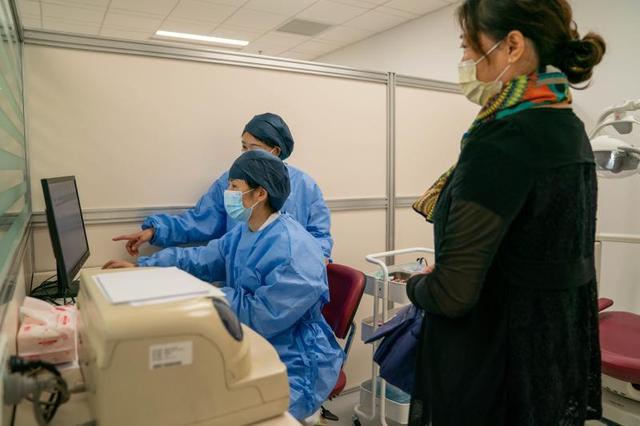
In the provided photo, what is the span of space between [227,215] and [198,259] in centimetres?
30

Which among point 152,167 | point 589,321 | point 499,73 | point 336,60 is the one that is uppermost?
point 336,60

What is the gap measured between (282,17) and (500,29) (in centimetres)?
427

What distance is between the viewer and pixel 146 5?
4.45m

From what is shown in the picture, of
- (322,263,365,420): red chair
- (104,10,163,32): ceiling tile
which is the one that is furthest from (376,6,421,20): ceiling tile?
(322,263,365,420): red chair

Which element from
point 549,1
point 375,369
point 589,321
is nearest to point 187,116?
point 375,369

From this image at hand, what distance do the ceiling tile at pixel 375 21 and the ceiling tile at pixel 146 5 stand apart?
1.84 meters

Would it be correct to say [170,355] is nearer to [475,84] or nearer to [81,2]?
[475,84]

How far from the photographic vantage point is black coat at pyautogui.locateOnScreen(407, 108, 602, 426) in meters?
0.89

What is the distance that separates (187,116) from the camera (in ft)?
6.70

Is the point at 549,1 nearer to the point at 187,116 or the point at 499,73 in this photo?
the point at 499,73

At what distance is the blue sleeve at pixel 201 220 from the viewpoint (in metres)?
1.97

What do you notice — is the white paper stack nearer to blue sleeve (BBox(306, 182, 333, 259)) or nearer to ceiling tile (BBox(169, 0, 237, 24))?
blue sleeve (BBox(306, 182, 333, 259))

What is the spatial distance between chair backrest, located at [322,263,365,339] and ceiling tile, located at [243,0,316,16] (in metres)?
3.28

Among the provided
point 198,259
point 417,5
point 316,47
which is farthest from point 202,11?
point 198,259
